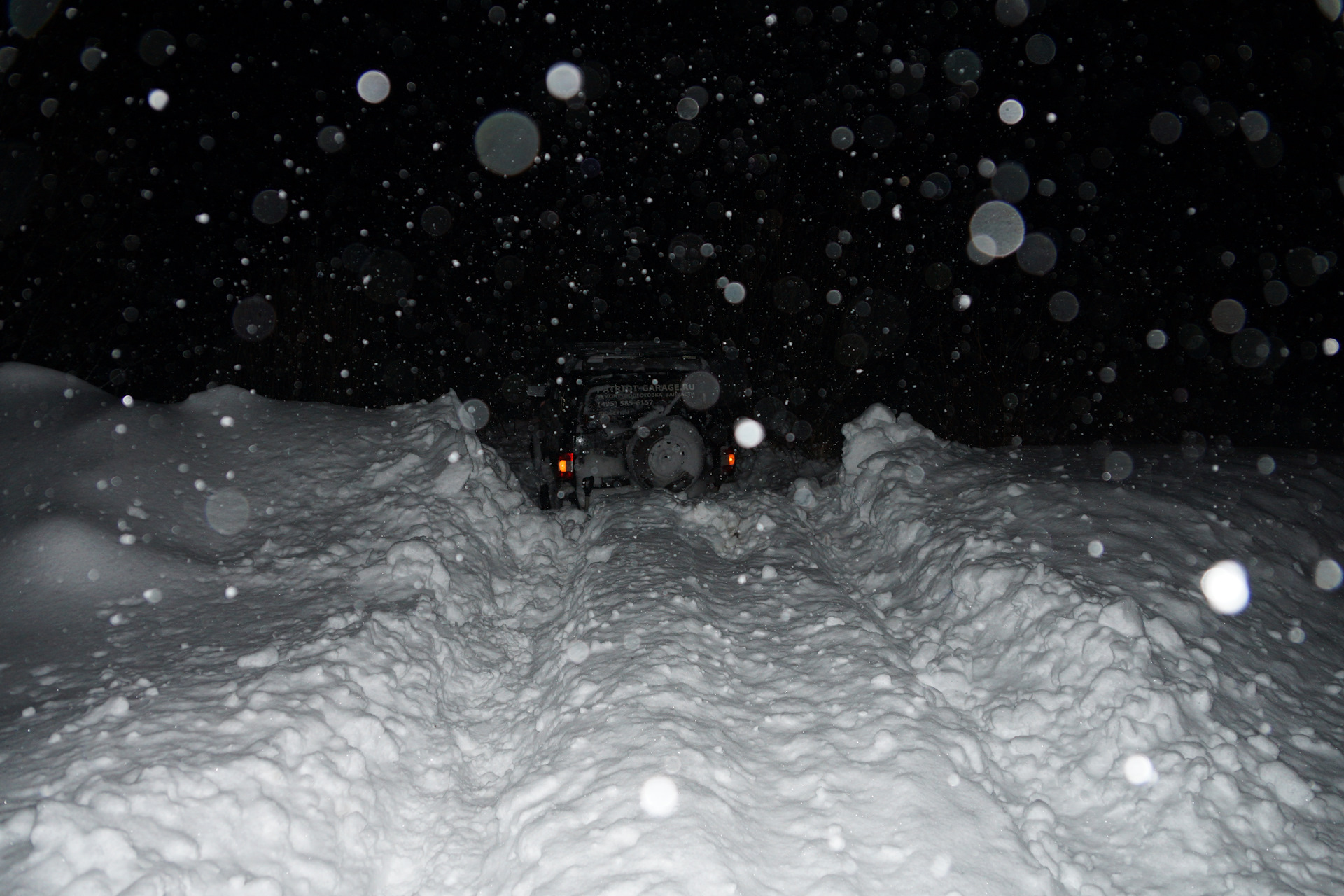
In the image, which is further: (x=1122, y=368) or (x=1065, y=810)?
(x=1122, y=368)

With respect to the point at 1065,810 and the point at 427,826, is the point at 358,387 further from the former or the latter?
the point at 1065,810

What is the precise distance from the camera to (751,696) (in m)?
4.29

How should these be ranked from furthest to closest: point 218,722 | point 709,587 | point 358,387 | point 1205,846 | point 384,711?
point 358,387, point 709,587, point 384,711, point 218,722, point 1205,846

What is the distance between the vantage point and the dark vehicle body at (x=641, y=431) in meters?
8.02

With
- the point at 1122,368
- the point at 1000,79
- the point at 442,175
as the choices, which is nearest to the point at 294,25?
the point at 442,175

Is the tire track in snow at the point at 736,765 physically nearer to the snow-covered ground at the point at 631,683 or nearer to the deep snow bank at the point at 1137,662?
the snow-covered ground at the point at 631,683

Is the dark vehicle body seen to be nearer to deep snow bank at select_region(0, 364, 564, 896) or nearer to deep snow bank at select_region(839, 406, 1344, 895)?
deep snow bank at select_region(0, 364, 564, 896)

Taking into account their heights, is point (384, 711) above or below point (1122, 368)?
below

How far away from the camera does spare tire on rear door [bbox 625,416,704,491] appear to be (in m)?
8.00

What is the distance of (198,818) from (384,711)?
3.90 ft

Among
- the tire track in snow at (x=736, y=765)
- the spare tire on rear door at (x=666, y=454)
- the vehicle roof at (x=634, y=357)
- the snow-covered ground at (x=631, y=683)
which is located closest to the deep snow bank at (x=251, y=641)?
the snow-covered ground at (x=631, y=683)

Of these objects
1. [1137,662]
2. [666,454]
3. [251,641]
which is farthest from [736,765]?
[666,454]

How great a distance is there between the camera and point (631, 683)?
165 inches

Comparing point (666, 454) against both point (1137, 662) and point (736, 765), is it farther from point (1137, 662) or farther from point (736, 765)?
point (1137, 662)
